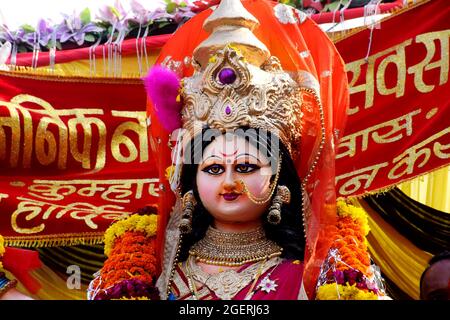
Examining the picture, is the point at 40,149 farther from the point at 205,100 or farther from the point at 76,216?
the point at 205,100

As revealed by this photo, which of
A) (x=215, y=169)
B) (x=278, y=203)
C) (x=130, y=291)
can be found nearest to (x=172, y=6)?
(x=215, y=169)

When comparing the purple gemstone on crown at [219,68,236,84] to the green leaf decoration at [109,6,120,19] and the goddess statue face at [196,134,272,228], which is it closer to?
the goddess statue face at [196,134,272,228]

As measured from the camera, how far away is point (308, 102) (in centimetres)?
430

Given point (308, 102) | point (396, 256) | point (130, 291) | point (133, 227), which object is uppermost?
point (308, 102)

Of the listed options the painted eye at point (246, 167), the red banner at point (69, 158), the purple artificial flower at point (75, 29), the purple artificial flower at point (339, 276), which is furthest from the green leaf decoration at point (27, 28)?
the purple artificial flower at point (339, 276)

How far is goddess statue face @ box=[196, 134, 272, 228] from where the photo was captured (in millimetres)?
4066

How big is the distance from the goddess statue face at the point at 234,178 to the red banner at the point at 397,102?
1321mm

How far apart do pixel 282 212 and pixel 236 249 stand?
25 cm

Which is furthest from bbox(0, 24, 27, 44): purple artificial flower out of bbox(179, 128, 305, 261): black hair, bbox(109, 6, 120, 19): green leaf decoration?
bbox(179, 128, 305, 261): black hair

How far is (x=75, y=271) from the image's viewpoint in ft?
19.0

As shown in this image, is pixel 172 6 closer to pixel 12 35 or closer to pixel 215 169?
pixel 12 35

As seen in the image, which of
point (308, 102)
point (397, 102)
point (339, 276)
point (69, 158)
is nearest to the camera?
point (339, 276)
